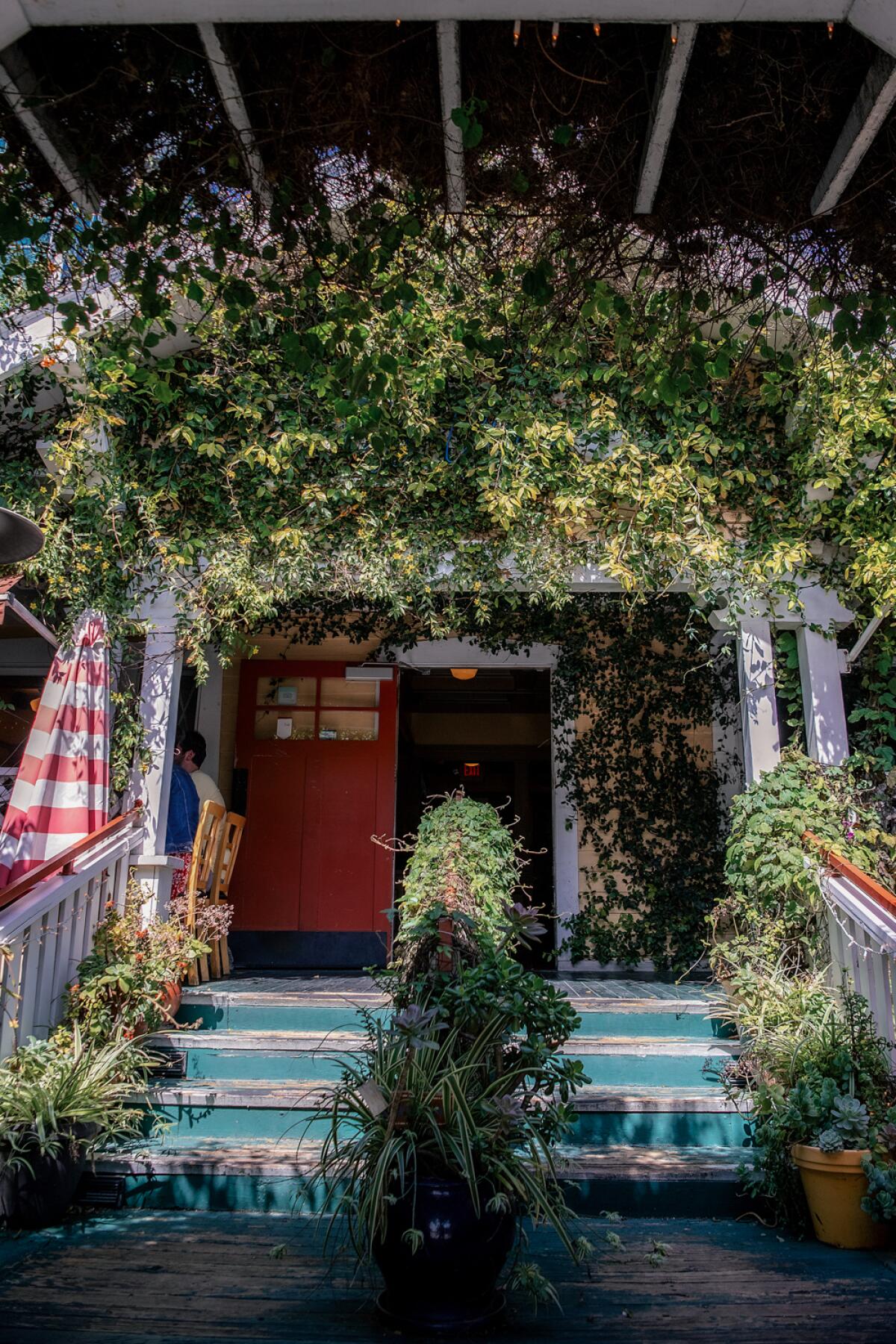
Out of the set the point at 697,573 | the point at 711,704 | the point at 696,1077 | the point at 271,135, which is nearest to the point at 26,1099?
the point at 696,1077

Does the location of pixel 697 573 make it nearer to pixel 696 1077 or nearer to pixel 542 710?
pixel 696 1077

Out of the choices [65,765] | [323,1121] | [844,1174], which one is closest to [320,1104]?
[323,1121]

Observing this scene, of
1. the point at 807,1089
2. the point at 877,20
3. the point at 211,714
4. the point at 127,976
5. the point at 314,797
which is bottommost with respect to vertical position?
the point at 807,1089

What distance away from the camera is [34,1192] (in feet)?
10.8

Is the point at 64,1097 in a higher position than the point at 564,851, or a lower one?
lower

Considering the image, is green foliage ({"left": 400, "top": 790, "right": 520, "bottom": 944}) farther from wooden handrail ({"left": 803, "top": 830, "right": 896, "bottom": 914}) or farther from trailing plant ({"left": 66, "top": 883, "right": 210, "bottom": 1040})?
wooden handrail ({"left": 803, "top": 830, "right": 896, "bottom": 914})

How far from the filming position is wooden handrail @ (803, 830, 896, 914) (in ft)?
12.5

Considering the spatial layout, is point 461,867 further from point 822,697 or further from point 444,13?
point 444,13

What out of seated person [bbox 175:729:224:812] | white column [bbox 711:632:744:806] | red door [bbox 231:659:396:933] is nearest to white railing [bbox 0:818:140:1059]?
seated person [bbox 175:729:224:812]

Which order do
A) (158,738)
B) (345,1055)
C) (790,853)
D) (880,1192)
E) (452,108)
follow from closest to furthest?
(452,108) < (880,1192) < (345,1055) < (790,853) < (158,738)

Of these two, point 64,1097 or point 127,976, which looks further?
point 127,976

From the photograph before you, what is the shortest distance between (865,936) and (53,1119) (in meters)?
3.25

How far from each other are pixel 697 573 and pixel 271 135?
11.1 feet

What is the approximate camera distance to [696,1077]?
427cm
